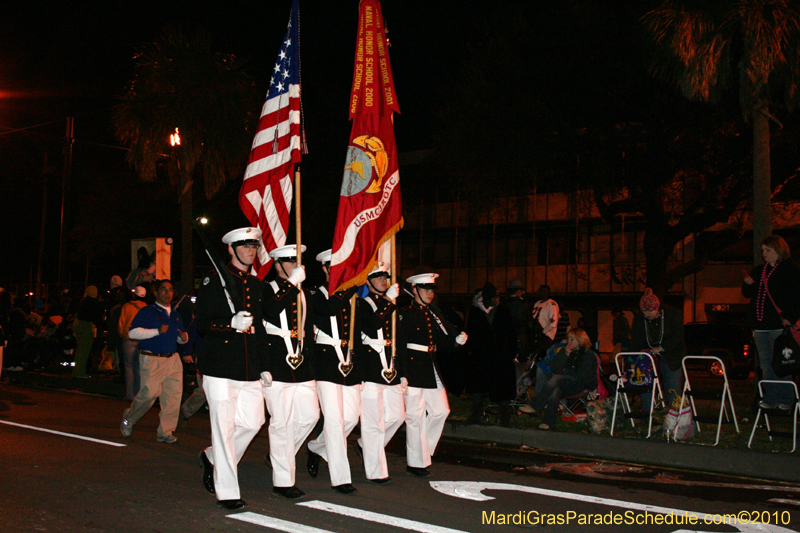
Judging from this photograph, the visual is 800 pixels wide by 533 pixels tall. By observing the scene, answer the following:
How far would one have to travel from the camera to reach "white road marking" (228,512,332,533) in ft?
17.9

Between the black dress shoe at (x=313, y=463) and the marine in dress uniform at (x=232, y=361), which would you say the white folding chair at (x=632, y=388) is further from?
the marine in dress uniform at (x=232, y=361)

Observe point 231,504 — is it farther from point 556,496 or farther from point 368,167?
A: point 368,167

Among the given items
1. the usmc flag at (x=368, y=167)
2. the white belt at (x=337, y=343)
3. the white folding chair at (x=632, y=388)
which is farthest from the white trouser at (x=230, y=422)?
the white folding chair at (x=632, y=388)

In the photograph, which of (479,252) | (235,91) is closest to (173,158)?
(235,91)

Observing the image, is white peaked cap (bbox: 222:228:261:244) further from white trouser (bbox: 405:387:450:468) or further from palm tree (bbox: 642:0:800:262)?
palm tree (bbox: 642:0:800:262)

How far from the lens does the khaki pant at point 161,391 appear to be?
9430mm

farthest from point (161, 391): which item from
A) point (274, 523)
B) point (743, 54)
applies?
point (743, 54)

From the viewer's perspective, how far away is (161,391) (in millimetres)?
9664

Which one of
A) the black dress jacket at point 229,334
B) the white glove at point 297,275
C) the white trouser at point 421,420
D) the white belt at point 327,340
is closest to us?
the black dress jacket at point 229,334

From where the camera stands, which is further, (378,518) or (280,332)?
(280,332)

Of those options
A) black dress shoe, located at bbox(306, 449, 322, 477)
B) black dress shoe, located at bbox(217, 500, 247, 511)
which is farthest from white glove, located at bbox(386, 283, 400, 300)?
black dress shoe, located at bbox(217, 500, 247, 511)

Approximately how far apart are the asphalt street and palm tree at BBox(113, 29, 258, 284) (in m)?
11.7

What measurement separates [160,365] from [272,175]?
3181 mm

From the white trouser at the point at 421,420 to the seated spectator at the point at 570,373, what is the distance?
2834mm
